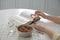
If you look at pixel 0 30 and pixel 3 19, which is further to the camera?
pixel 3 19

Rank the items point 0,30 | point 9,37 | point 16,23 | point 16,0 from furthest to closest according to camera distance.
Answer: point 16,0, point 16,23, point 0,30, point 9,37

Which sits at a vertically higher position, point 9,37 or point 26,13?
point 26,13

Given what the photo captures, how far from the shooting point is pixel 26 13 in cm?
152

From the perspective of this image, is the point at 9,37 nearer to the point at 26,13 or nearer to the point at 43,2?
the point at 26,13

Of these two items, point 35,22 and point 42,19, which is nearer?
point 35,22

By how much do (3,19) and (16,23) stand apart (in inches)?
9.9

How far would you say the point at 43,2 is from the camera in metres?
2.79

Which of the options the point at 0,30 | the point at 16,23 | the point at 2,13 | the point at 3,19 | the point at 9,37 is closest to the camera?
the point at 9,37

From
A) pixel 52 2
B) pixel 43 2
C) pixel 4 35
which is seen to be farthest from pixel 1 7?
pixel 4 35

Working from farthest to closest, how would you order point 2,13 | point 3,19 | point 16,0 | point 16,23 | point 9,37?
point 16,0 → point 2,13 → point 3,19 → point 16,23 → point 9,37

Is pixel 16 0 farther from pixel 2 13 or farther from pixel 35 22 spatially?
pixel 35 22

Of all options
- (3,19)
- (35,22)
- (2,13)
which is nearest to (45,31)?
(35,22)

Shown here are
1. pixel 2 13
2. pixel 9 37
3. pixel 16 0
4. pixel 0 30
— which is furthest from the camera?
pixel 16 0

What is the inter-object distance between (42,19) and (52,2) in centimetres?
138
